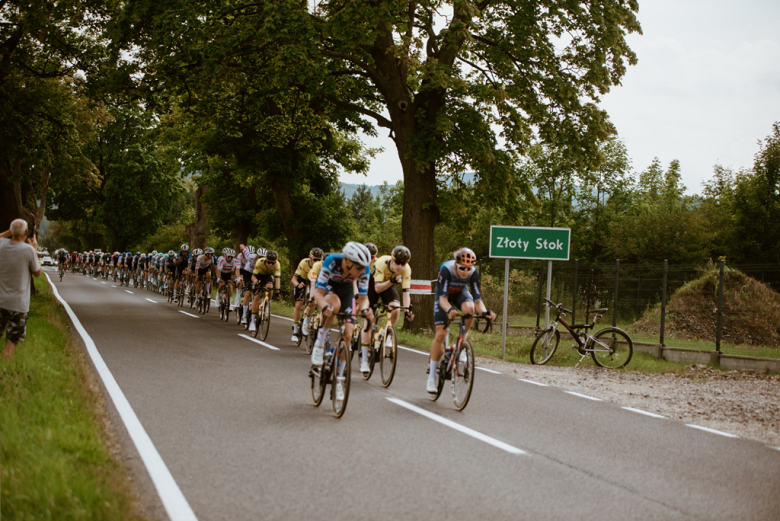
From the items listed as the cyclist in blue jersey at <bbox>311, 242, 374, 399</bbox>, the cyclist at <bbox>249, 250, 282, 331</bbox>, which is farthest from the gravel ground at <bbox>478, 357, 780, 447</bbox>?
the cyclist at <bbox>249, 250, 282, 331</bbox>

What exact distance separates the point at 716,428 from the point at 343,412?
13.9 feet

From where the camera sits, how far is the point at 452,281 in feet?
30.0

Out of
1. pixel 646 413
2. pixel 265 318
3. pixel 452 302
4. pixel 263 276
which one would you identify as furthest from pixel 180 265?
pixel 646 413

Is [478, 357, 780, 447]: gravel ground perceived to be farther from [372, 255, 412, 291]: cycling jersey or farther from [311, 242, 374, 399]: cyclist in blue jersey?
[311, 242, 374, 399]: cyclist in blue jersey

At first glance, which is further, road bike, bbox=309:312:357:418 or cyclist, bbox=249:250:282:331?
cyclist, bbox=249:250:282:331

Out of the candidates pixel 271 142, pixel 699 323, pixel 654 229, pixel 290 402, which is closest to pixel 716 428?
pixel 290 402

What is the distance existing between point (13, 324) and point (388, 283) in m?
5.06

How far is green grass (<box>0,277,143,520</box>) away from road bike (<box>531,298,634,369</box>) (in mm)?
9162

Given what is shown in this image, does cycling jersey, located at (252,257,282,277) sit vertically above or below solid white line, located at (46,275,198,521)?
above

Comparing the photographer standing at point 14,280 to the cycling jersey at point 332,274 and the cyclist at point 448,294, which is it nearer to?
the cycling jersey at point 332,274

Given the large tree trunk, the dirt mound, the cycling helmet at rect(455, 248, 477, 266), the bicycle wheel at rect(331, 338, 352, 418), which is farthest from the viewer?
the large tree trunk

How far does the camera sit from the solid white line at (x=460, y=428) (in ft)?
22.0

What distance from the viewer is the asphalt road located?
5027 mm

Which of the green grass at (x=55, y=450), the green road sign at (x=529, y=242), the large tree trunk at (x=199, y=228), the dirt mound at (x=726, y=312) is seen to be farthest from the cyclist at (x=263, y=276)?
the large tree trunk at (x=199, y=228)
